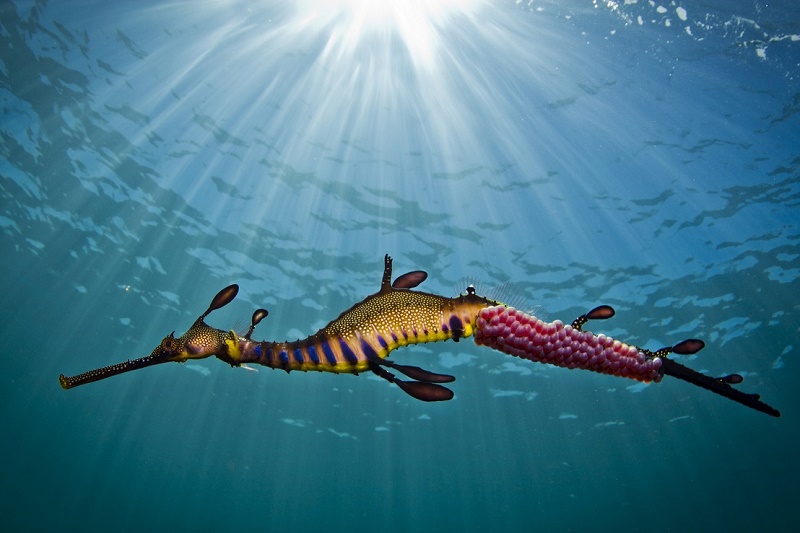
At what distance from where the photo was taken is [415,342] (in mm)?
2641

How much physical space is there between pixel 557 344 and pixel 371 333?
115 centimetres

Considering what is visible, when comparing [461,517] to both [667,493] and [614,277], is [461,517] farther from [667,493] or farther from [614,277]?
[614,277]

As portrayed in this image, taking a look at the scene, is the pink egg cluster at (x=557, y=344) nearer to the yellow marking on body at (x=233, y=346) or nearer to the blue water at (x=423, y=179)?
the blue water at (x=423, y=179)

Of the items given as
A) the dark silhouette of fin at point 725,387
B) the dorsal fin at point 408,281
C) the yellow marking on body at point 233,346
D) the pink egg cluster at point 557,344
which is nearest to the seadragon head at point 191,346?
the yellow marking on body at point 233,346

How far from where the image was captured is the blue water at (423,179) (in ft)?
39.1

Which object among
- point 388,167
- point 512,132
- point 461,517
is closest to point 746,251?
point 512,132

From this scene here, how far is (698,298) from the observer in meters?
19.5

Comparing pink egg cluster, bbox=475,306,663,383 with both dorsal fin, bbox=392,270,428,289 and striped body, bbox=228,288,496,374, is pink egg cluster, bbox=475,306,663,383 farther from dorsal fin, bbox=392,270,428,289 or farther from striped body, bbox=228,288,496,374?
dorsal fin, bbox=392,270,428,289

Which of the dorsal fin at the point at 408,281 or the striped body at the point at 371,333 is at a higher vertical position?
the dorsal fin at the point at 408,281

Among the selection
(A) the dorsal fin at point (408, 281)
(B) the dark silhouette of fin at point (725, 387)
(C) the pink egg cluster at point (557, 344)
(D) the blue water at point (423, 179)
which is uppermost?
(D) the blue water at point (423, 179)

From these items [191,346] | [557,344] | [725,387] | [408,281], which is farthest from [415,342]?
[725,387]

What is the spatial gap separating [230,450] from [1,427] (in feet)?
141

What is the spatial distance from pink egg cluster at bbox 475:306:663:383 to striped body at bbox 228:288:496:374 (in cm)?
14

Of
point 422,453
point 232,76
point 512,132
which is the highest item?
point 232,76
